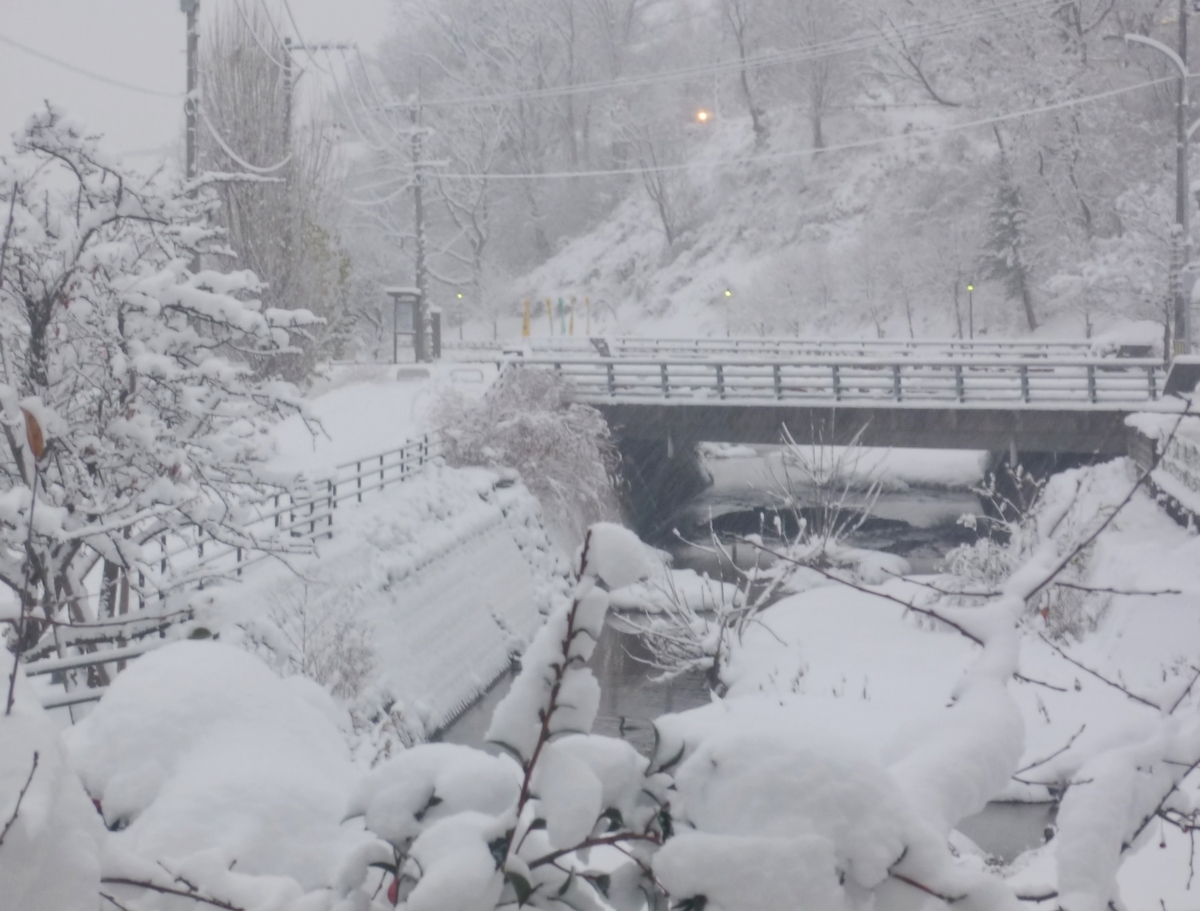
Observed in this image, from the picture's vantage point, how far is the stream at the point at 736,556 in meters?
10.1

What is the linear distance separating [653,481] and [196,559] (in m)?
14.6

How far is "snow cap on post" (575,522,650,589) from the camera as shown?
156 centimetres

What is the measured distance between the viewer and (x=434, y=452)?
71.5 ft

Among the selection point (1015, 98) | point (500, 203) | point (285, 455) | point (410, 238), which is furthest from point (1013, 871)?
point (500, 203)

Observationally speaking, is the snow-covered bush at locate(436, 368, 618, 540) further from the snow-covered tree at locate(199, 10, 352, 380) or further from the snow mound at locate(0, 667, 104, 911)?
the snow mound at locate(0, 667, 104, 911)

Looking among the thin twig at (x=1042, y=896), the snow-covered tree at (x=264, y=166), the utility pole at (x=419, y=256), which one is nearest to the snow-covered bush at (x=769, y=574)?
the thin twig at (x=1042, y=896)

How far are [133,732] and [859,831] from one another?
1.33m

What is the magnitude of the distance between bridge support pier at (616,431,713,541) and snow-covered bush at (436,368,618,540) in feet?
6.08

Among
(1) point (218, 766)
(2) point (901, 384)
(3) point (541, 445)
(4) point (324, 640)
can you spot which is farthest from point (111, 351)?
(2) point (901, 384)

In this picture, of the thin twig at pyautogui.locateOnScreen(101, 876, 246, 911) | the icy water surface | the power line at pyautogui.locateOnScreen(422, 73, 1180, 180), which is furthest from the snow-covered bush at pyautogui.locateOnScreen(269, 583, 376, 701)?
the power line at pyautogui.locateOnScreen(422, 73, 1180, 180)

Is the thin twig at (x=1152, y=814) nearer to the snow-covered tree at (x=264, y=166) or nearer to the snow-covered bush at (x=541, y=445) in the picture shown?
the snow-covered bush at (x=541, y=445)

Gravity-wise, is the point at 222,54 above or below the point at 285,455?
above

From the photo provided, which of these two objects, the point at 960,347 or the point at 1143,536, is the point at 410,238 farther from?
the point at 1143,536

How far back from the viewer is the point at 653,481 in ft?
90.0
